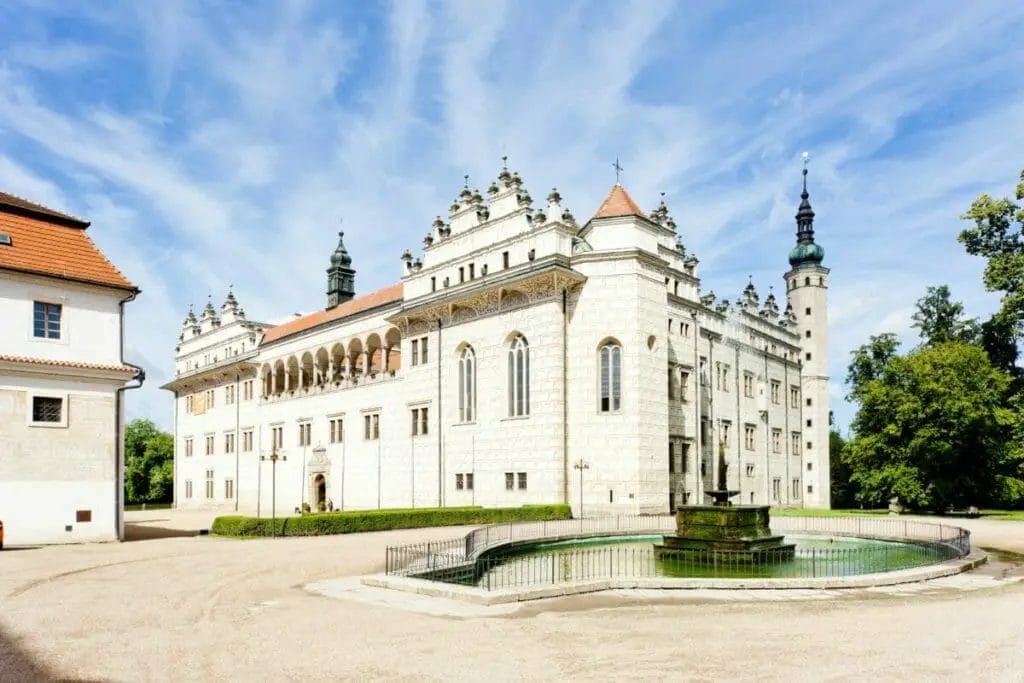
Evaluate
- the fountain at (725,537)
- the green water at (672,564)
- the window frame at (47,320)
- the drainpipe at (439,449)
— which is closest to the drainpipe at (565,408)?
the drainpipe at (439,449)

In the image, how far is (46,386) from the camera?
27.0m

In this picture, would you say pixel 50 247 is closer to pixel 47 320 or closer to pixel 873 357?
pixel 47 320

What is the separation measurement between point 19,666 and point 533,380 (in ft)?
106

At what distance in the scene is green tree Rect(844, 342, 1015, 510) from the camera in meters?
46.8

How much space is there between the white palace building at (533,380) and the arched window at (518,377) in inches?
3.9

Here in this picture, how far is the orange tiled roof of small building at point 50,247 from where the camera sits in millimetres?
27594

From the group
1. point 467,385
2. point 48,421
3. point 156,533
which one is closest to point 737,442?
point 467,385

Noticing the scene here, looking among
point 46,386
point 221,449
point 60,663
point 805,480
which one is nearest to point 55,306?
point 46,386

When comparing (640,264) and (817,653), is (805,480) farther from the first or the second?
(817,653)

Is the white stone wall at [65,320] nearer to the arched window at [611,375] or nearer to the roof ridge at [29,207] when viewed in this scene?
the roof ridge at [29,207]

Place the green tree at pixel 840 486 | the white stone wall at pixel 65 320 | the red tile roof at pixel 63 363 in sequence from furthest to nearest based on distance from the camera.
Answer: the green tree at pixel 840 486
the white stone wall at pixel 65 320
the red tile roof at pixel 63 363

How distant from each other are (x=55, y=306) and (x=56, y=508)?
6.98 meters

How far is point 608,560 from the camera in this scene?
2422 cm

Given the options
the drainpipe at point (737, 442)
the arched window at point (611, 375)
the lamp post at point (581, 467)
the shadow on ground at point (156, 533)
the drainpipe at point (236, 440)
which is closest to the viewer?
the shadow on ground at point (156, 533)
